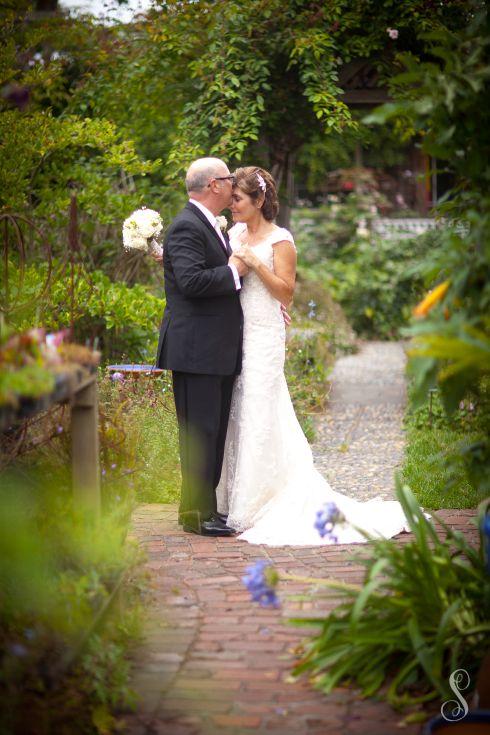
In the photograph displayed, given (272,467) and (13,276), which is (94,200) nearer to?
(13,276)

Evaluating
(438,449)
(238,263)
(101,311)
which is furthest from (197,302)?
(101,311)

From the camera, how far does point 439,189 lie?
19.6m

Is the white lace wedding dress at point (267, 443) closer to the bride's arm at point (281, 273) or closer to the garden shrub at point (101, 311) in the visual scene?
the bride's arm at point (281, 273)

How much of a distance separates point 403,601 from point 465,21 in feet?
22.5

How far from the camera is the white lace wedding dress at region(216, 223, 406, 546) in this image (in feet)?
Answer: 18.5

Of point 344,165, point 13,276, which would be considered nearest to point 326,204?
point 344,165

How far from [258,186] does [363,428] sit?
13.1 ft

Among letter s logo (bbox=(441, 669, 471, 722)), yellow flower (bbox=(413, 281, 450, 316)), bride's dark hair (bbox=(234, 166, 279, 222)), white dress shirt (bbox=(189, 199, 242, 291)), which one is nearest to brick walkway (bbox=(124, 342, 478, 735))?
letter s logo (bbox=(441, 669, 471, 722))

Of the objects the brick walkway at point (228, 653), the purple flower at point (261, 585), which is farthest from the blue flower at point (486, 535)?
the purple flower at point (261, 585)

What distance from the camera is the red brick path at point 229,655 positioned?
3.20 m

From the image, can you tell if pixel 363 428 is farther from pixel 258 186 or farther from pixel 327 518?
pixel 327 518

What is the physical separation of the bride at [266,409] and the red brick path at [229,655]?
1.34 ft

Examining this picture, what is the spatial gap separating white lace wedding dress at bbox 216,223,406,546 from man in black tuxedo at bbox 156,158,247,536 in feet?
0.53

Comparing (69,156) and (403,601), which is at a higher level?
(69,156)
